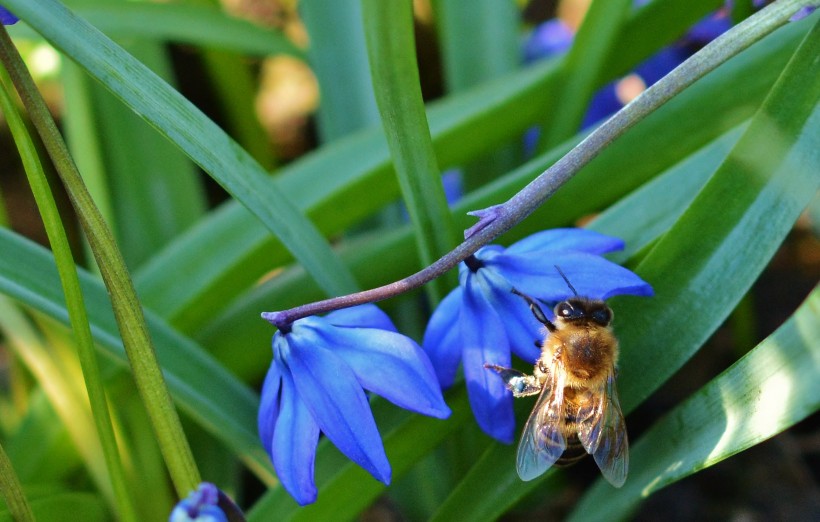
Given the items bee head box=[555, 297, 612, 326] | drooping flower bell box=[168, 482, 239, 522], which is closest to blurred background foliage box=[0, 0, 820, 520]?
bee head box=[555, 297, 612, 326]

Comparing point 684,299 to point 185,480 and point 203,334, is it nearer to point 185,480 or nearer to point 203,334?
point 185,480

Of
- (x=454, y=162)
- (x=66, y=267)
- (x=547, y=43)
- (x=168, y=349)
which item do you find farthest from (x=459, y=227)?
(x=547, y=43)

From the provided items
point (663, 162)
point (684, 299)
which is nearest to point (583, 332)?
point (684, 299)

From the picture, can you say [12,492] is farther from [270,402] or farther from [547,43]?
[547,43]

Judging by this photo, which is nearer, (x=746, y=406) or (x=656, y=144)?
(x=746, y=406)

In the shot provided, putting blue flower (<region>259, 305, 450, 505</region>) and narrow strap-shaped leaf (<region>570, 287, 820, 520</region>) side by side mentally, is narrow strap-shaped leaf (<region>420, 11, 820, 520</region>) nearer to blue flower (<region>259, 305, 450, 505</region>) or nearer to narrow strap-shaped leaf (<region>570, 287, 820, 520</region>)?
narrow strap-shaped leaf (<region>570, 287, 820, 520</region>)

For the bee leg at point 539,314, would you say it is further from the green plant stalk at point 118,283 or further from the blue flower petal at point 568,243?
the green plant stalk at point 118,283
